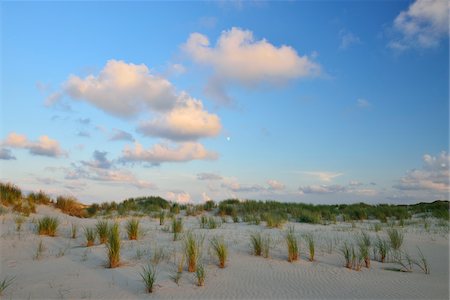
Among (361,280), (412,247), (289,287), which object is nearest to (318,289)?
(289,287)

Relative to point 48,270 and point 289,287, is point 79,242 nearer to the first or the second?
point 48,270

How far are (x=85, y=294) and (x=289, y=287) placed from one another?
119 inches

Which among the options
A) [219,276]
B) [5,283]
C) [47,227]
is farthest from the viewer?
[47,227]

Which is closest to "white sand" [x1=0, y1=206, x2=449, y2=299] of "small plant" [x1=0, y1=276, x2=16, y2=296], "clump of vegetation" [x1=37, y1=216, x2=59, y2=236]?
A: "small plant" [x1=0, y1=276, x2=16, y2=296]

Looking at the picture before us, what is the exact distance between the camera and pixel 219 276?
6168 mm

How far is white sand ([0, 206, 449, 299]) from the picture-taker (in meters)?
5.39

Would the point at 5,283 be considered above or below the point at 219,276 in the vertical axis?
below

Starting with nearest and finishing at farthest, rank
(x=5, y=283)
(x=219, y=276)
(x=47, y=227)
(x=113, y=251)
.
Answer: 1. (x=5, y=283)
2. (x=219, y=276)
3. (x=113, y=251)
4. (x=47, y=227)

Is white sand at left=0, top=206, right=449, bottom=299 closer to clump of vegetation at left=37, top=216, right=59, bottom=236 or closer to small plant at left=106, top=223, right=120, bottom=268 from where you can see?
small plant at left=106, top=223, right=120, bottom=268

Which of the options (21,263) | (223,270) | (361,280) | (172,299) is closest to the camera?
(172,299)

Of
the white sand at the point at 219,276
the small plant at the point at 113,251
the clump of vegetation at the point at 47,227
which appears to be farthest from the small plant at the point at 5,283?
the clump of vegetation at the point at 47,227

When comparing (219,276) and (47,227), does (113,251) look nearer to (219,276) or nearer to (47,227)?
(219,276)

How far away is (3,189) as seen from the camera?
15.6 metres

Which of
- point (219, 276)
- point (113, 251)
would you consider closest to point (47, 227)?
point (113, 251)
